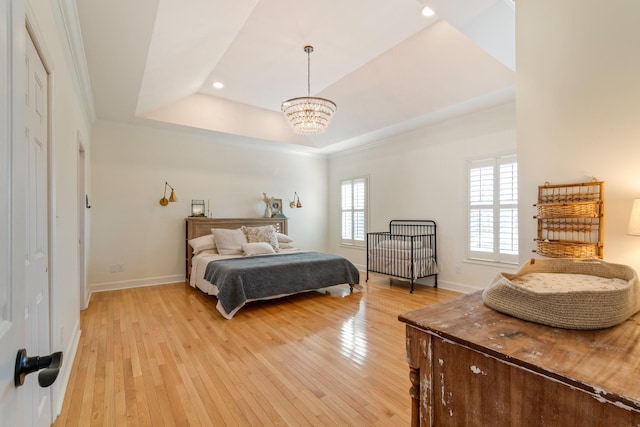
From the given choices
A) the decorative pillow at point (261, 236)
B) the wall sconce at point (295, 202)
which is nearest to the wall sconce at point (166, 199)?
the decorative pillow at point (261, 236)

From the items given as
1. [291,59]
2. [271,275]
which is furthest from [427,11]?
[271,275]

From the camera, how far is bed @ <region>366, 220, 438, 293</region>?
4590 millimetres

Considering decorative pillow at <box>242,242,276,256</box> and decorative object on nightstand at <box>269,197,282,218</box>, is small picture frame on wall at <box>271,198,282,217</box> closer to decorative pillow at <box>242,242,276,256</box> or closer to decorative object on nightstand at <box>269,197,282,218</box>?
decorative object on nightstand at <box>269,197,282,218</box>

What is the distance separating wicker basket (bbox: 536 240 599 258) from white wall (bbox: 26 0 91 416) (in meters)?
3.22

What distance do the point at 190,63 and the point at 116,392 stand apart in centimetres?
328

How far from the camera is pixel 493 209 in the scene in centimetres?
416

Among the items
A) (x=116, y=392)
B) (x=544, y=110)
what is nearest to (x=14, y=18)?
(x=116, y=392)

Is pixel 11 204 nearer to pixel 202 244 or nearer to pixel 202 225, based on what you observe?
pixel 202 244

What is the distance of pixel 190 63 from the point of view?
3.47 metres

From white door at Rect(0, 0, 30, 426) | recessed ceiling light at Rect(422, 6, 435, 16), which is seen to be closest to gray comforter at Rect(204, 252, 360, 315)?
white door at Rect(0, 0, 30, 426)

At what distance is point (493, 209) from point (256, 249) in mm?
3497

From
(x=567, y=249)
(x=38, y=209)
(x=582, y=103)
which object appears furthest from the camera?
(x=567, y=249)

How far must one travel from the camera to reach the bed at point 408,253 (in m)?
4.59

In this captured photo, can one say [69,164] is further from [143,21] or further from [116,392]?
[116,392]
